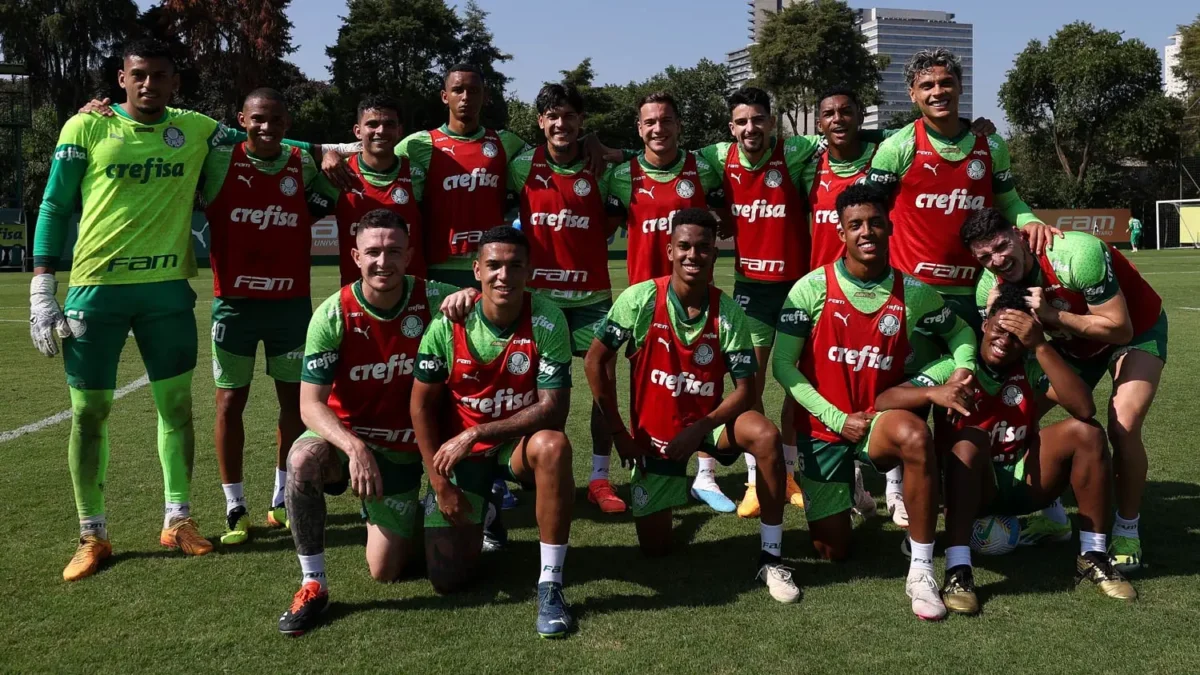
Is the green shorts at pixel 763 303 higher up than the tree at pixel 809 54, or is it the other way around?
the tree at pixel 809 54

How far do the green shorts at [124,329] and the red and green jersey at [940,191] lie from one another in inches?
149

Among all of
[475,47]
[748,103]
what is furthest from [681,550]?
[475,47]

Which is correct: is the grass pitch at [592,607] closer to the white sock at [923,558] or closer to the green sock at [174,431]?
the white sock at [923,558]

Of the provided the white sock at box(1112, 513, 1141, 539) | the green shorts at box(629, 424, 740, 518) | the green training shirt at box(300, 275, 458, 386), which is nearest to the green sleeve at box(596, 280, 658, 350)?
the green shorts at box(629, 424, 740, 518)

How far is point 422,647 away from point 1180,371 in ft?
29.1

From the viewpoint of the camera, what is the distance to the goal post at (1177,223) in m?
41.0

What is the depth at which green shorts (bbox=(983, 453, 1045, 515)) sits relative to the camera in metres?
4.50

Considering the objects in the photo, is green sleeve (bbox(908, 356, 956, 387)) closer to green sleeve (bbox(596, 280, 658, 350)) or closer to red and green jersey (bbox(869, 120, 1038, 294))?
red and green jersey (bbox(869, 120, 1038, 294))

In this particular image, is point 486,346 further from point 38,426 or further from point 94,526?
point 38,426

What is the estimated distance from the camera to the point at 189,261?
16.6 feet

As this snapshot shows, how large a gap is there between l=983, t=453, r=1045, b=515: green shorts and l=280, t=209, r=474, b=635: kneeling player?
263 cm

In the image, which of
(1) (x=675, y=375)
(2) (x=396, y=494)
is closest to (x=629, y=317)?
(1) (x=675, y=375)

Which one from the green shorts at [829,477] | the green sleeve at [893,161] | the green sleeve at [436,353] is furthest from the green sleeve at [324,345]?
the green sleeve at [893,161]

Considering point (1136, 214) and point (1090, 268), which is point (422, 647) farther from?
point (1136, 214)
